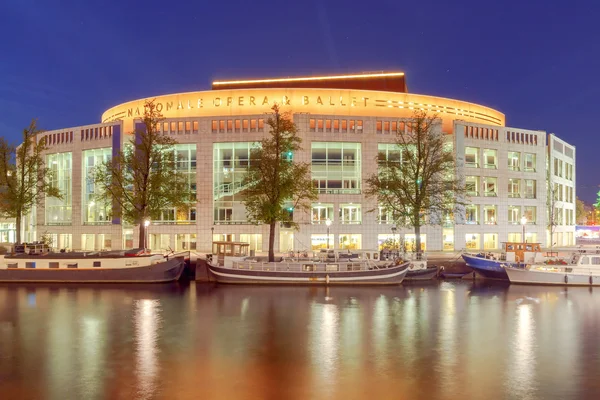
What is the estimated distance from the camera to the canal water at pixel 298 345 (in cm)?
2006

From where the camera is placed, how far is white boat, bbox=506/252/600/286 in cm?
4784

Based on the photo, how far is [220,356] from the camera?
956 inches

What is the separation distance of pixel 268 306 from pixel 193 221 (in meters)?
40.1

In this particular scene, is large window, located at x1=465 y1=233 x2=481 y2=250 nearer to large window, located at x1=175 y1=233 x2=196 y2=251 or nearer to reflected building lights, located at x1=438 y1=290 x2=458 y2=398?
large window, located at x1=175 y1=233 x2=196 y2=251

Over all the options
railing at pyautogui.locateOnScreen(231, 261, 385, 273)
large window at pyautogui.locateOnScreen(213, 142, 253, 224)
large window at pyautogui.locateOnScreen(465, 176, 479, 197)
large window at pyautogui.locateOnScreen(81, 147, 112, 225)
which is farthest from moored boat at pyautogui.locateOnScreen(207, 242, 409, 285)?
large window at pyautogui.locateOnScreen(81, 147, 112, 225)

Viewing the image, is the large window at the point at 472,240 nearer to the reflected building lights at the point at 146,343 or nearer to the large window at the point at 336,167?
the large window at the point at 336,167

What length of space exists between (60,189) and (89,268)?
38.0 metres

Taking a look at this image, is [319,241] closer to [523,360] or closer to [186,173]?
[186,173]

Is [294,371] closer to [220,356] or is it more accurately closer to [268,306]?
[220,356]

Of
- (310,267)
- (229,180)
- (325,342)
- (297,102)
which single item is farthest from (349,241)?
(325,342)

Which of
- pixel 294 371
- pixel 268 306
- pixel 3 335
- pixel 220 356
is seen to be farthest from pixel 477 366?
pixel 3 335

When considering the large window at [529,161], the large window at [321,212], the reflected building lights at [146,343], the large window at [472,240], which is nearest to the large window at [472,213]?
the large window at [472,240]

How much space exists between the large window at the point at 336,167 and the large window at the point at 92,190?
30504 millimetres

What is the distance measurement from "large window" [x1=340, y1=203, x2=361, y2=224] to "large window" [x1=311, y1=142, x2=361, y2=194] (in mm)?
2077
